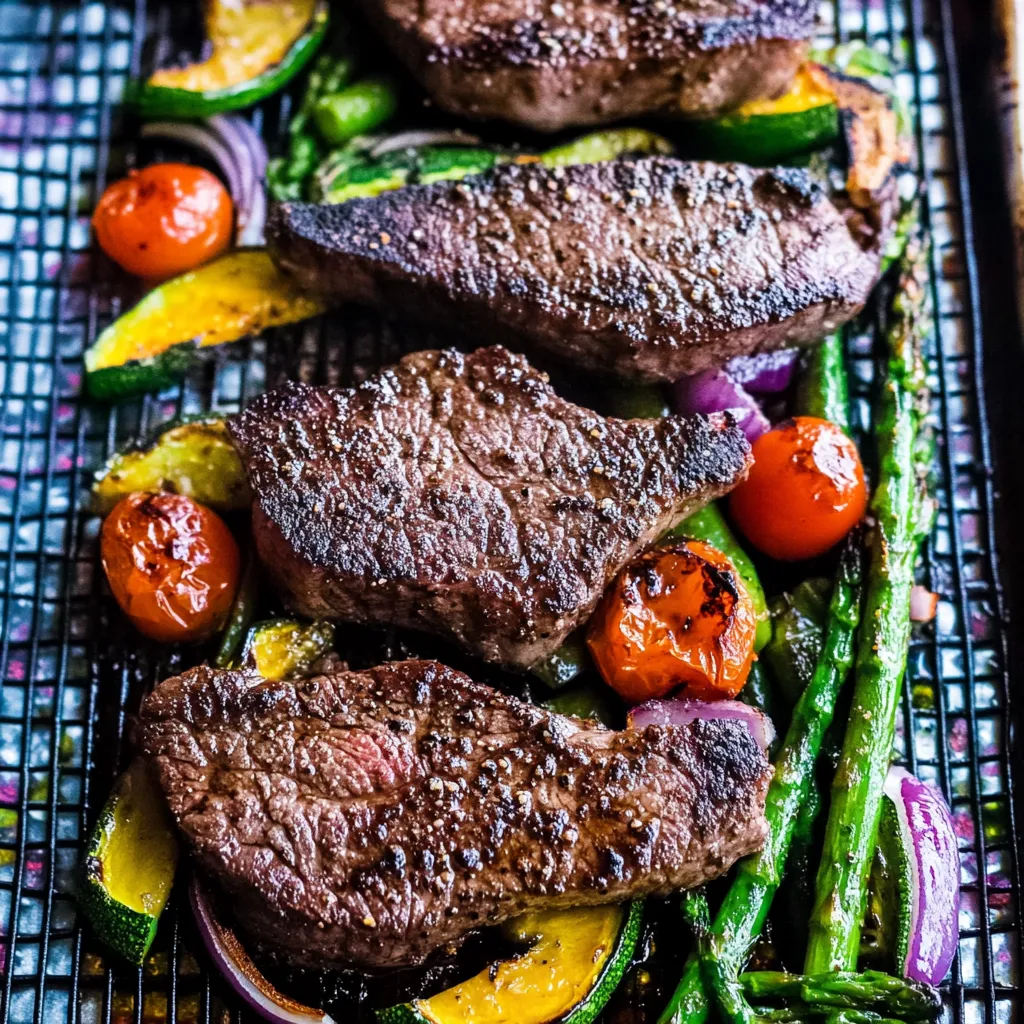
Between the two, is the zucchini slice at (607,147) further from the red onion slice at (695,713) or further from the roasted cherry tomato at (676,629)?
the red onion slice at (695,713)

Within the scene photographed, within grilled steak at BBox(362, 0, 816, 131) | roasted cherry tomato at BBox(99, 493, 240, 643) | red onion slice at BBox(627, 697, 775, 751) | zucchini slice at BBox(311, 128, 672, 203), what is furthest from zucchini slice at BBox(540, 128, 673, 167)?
red onion slice at BBox(627, 697, 775, 751)

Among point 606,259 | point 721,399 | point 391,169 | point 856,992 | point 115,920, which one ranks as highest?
point 391,169

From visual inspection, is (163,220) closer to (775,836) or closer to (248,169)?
(248,169)

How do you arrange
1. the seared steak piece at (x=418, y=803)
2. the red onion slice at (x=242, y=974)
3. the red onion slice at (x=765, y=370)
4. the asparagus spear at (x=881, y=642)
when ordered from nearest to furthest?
the seared steak piece at (x=418, y=803)
the red onion slice at (x=242, y=974)
the asparagus spear at (x=881, y=642)
the red onion slice at (x=765, y=370)

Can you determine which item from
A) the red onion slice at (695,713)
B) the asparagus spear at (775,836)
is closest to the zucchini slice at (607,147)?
the asparagus spear at (775,836)

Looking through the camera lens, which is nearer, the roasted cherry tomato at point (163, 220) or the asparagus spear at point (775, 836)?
the asparagus spear at point (775, 836)

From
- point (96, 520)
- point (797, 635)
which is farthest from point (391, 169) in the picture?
point (797, 635)
